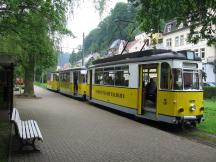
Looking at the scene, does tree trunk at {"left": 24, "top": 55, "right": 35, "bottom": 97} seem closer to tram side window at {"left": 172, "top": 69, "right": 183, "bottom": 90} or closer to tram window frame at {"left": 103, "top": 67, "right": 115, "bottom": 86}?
tram window frame at {"left": 103, "top": 67, "right": 115, "bottom": 86}

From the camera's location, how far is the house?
201 ft

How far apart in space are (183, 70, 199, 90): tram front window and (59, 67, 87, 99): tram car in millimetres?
16664

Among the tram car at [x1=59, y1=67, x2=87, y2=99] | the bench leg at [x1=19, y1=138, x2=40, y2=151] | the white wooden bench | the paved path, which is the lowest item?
the paved path

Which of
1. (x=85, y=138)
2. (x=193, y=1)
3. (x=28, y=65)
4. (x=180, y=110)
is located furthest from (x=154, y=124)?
(x=28, y=65)

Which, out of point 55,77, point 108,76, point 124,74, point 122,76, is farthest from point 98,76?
point 55,77

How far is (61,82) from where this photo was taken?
45.2 meters

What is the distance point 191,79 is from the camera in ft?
52.4

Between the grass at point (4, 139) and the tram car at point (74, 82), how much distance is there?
1658cm

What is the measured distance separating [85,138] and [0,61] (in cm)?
483

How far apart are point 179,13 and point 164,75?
5.63 meters

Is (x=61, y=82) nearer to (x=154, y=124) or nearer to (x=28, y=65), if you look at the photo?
(x=28, y=65)

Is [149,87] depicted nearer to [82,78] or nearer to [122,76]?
[122,76]

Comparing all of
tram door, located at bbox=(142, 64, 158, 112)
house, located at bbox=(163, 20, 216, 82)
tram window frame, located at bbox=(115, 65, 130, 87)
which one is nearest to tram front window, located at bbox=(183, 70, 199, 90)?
tram door, located at bbox=(142, 64, 158, 112)

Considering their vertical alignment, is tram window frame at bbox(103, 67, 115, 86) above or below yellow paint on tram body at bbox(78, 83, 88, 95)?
above
